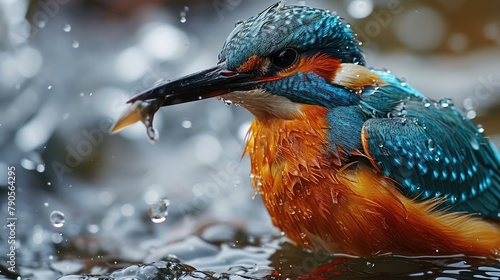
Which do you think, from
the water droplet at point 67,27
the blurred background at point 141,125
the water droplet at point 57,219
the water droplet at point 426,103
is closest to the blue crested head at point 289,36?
the water droplet at point 426,103

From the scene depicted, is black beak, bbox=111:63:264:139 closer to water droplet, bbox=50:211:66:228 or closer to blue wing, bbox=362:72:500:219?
blue wing, bbox=362:72:500:219

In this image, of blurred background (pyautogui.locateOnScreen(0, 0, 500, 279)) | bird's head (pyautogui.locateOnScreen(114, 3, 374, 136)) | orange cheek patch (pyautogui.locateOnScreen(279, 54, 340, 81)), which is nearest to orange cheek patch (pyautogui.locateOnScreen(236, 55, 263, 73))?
bird's head (pyautogui.locateOnScreen(114, 3, 374, 136))

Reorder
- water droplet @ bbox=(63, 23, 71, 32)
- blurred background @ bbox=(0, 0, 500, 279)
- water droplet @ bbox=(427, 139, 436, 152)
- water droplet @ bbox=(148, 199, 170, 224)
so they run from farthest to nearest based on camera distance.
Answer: water droplet @ bbox=(63, 23, 71, 32) → water droplet @ bbox=(148, 199, 170, 224) → blurred background @ bbox=(0, 0, 500, 279) → water droplet @ bbox=(427, 139, 436, 152)

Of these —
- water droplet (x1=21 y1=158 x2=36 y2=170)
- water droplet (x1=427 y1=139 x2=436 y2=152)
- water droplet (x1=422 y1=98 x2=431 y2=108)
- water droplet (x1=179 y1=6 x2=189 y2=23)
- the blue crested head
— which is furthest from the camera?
water droplet (x1=179 y1=6 x2=189 y2=23)

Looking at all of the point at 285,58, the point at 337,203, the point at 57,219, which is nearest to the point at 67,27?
the point at 57,219

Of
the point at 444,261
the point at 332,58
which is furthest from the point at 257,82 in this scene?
the point at 444,261

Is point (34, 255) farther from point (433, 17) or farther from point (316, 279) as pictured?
point (433, 17)
